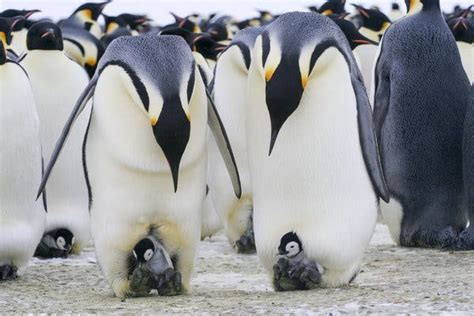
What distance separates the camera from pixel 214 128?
5.64m

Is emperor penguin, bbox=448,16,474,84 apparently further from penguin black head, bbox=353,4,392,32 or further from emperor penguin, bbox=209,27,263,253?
penguin black head, bbox=353,4,392,32

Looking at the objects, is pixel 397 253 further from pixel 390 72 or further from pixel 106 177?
pixel 106 177

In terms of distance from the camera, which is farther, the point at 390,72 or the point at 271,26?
the point at 390,72

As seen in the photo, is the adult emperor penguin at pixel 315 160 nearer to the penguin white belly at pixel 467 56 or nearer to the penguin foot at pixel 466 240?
the penguin foot at pixel 466 240

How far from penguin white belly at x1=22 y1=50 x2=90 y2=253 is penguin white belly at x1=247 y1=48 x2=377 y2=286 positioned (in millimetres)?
2245

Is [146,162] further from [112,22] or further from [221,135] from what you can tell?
[112,22]

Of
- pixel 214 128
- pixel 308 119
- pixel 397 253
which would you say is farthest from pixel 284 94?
pixel 397 253

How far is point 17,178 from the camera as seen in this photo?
6.20 meters

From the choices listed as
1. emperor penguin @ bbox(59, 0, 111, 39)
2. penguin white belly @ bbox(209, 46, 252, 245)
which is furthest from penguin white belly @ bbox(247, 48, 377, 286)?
emperor penguin @ bbox(59, 0, 111, 39)

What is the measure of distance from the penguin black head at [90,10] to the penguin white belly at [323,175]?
10503 mm

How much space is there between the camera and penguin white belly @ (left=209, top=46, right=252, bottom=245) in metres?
7.31

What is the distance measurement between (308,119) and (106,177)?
92 centimetres

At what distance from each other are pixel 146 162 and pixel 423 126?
109 inches

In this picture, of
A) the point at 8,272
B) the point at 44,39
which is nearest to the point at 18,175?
the point at 8,272
